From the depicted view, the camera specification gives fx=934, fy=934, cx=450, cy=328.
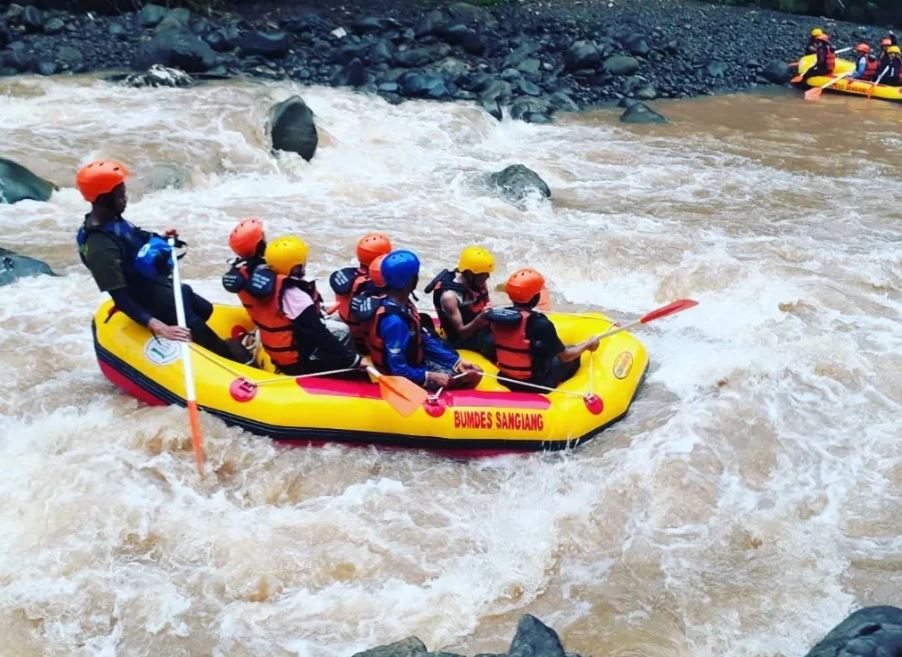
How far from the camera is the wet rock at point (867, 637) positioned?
120 inches

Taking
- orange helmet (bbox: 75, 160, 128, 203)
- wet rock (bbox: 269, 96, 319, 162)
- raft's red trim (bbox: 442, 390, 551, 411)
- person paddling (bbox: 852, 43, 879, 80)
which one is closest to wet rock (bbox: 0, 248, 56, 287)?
orange helmet (bbox: 75, 160, 128, 203)

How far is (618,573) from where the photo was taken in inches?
160

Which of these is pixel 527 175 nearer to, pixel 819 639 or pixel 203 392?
pixel 203 392

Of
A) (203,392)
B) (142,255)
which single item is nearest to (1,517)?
(203,392)

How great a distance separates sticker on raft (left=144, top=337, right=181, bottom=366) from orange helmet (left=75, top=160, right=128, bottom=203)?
0.77m

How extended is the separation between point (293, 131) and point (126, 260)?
5428 mm

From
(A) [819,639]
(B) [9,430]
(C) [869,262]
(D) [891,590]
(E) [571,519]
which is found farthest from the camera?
(C) [869,262]

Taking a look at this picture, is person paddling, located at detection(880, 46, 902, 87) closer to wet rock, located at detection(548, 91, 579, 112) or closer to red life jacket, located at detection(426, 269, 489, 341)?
wet rock, located at detection(548, 91, 579, 112)

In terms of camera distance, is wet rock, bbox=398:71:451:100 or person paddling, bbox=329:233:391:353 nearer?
person paddling, bbox=329:233:391:353

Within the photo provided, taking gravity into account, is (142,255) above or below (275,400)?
above

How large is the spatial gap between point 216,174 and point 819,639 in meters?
7.01

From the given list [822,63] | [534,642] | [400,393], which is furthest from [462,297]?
[822,63]

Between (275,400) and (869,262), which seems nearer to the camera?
(275,400)

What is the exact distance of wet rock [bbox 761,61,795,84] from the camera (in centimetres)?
1574
